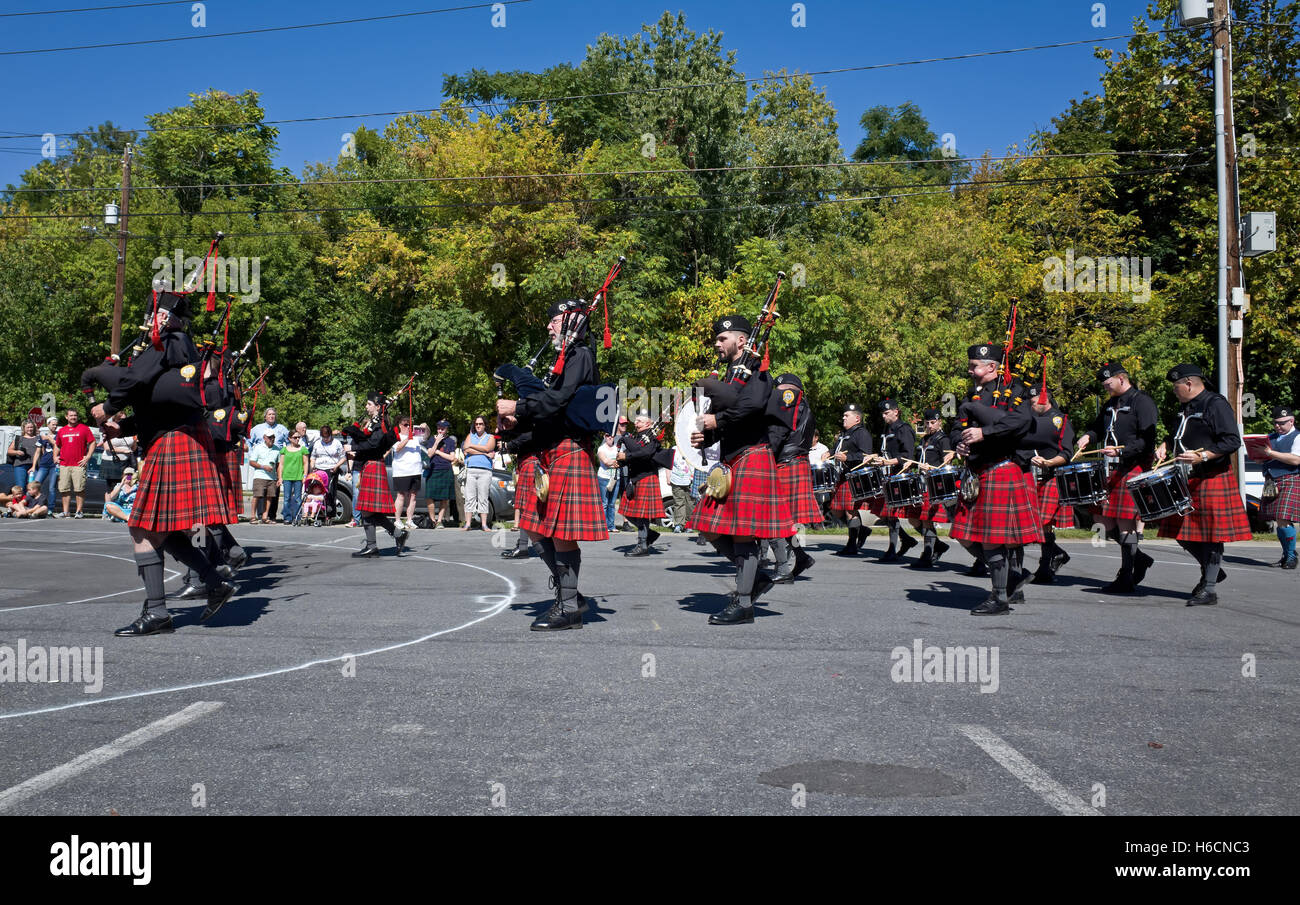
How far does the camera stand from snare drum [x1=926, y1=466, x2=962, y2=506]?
1079 cm

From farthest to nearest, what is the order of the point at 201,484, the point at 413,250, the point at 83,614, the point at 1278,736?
the point at 413,250
the point at 83,614
the point at 201,484
the point at 1278,736

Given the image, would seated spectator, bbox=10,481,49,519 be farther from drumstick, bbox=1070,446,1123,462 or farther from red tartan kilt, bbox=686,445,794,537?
drumstick, bbox=1070,446,1123,462

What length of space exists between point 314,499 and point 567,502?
43.0 feet

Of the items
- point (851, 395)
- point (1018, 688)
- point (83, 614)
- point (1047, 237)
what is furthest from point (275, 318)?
point (1018, 688)

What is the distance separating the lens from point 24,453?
781 inches

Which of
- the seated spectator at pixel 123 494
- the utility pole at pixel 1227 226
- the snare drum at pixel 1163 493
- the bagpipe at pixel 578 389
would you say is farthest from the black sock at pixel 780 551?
the utility pole at pixel 1227 226

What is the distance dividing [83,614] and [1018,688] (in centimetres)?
626

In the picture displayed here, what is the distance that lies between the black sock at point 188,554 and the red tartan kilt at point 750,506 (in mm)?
3228

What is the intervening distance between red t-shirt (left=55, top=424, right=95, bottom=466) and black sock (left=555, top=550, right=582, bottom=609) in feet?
51.2

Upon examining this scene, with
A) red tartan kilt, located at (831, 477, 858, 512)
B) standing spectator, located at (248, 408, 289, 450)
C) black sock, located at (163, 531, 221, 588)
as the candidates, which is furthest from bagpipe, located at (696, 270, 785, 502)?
standing spectator, located at (248, 408, 289, 450)

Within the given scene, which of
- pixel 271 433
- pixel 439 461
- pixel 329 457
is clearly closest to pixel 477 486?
pixel 439 461

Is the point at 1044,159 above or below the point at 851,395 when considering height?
above

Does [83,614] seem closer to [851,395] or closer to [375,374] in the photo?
[851,395]

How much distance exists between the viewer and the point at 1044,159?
27.3 meters
